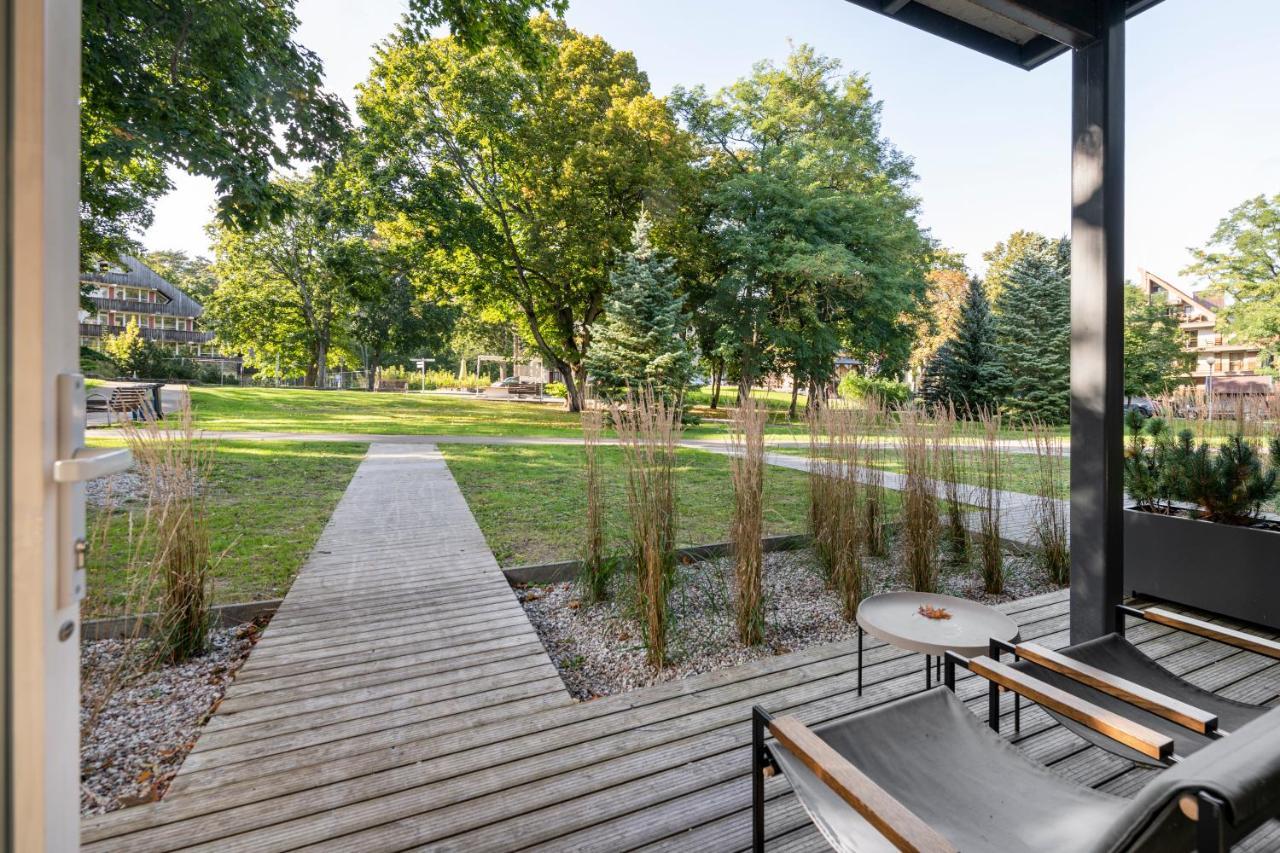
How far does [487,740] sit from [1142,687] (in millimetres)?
1677

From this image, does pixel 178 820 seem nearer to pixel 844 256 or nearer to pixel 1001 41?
pixel 1001 41

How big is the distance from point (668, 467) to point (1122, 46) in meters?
2.20

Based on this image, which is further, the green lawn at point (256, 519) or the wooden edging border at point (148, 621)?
the wooden edging border at point (148, 621)

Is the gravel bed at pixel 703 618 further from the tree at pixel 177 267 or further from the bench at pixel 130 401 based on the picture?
the tree at pixel 177 267

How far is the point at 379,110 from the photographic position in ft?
34.4

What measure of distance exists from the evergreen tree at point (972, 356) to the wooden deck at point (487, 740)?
13.5 metres

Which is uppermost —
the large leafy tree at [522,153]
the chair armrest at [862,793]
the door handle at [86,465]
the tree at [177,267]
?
the large leafy tree at [522,153]

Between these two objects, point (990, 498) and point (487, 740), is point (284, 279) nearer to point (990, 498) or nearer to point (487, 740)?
point (487, 740)

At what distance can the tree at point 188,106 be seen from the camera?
8.23 ft

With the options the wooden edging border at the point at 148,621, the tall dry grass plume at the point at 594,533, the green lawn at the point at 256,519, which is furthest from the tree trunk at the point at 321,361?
the tall dry grass plume at the point at 594,533

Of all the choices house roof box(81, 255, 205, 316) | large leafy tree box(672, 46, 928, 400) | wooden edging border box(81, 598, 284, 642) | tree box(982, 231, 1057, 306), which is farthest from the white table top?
tree box(982, 231, 1057, 306)

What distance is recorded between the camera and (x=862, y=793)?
3.03 feet

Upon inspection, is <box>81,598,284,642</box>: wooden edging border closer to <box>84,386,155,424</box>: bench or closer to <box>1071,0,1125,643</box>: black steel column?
<box>84,386,155,424</box>: bench

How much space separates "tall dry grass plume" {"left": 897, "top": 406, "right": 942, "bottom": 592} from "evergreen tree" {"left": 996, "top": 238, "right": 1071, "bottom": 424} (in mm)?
13131
